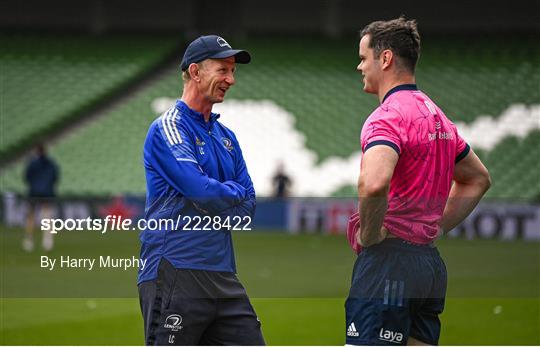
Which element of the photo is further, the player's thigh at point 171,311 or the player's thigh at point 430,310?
the player's thigh at point 171,311

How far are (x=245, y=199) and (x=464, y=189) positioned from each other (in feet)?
3.67

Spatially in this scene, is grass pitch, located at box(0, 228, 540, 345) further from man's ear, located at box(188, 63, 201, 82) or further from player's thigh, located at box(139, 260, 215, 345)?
man's ear, located at box(188, 63, 201, 82)

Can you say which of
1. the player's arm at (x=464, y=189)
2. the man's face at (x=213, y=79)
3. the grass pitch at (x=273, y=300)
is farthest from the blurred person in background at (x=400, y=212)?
the grass pitch at (x=273, y=300)

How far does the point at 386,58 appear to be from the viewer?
14.9 ft

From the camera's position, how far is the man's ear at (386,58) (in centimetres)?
452

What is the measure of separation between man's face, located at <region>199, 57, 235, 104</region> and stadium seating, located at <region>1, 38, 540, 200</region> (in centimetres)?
1873

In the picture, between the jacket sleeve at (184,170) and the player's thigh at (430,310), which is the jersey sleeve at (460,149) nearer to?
the player's thigh at (430,310)

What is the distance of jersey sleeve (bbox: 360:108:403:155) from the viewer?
4.29 meters

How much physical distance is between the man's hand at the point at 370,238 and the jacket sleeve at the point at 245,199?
2.40 feet

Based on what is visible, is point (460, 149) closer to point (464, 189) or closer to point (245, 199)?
point (464, 189)

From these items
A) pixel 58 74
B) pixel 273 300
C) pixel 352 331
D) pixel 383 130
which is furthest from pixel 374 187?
pixel 58 74

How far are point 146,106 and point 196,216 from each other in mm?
21260

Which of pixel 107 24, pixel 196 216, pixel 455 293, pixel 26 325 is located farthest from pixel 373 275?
pixel 107 24

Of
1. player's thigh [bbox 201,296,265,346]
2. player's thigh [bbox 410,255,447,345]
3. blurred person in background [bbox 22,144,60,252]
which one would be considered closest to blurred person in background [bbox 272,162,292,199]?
blurred person in background [bbox 22,144,60,252]
